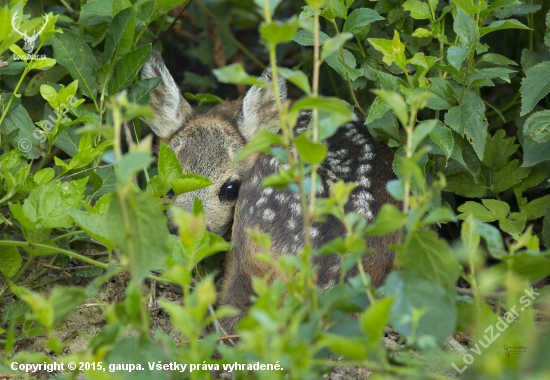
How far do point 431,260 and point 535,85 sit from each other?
1.64 meters

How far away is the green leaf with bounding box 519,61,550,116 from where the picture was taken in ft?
10.3

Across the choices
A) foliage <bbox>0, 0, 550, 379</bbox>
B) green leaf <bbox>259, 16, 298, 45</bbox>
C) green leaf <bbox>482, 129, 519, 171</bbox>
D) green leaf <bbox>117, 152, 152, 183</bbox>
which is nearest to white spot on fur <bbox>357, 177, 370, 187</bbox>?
foliage <bbox>0, 0, 550, 379</bbox>

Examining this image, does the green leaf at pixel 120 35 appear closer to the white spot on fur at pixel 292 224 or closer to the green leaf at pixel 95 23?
the green leaf at pixel 95 23

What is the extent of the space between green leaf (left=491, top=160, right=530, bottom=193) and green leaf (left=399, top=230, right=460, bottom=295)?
168 cm

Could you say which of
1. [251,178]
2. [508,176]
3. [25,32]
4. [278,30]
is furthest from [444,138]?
[25,32]

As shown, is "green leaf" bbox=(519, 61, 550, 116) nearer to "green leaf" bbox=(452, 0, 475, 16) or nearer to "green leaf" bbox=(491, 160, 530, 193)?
"green leaf" bbox=(491, 160, 530, 193)

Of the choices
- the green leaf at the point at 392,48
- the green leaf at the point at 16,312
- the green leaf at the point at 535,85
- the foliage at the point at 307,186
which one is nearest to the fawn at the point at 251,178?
the foliage at the point at 307,186

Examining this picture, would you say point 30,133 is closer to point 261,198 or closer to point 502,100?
point 261,198

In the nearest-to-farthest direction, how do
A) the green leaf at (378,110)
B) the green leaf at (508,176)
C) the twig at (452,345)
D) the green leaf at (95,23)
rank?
1. the twig at (452,345)
2. the green leaf at (378,110)
3. the green leaf at (508,176)
4. the green leaf at (95,23)

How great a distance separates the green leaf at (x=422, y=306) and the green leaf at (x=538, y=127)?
153 cm

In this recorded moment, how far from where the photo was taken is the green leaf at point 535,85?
124 inches

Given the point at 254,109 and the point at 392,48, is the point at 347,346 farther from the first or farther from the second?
the point at 254,109

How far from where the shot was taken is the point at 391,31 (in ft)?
12.0

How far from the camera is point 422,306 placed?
1.83 meters
